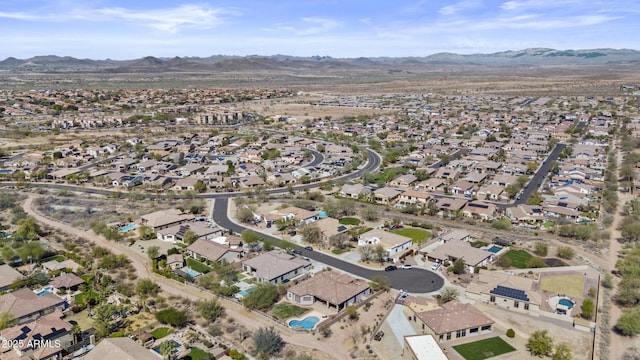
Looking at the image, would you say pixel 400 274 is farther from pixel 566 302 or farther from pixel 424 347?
pixel 566 302

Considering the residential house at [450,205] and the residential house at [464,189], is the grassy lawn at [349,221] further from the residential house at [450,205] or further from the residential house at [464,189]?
the residential house at [464,189]

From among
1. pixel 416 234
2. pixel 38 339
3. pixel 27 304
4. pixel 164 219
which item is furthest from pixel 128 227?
pixel 416 234

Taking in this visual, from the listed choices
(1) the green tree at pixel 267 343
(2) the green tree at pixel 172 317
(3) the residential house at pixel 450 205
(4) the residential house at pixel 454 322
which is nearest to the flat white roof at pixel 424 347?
(4) the residential house at pixel 454 322

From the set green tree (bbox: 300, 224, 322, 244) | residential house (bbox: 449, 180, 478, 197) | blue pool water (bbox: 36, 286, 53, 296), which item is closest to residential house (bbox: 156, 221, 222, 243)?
green tree (bbox: 300, 224, 322, 244)

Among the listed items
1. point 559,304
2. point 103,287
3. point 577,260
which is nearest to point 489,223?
point 577,260

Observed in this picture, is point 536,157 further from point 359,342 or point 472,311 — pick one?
point 359,342
